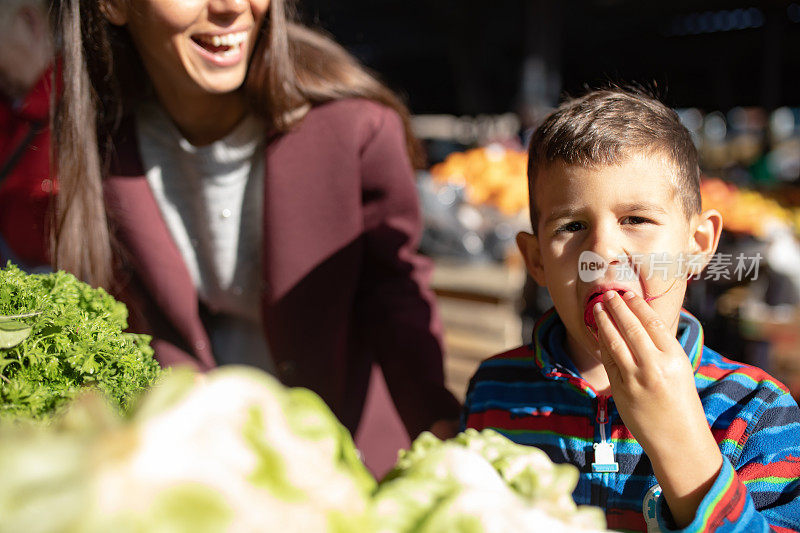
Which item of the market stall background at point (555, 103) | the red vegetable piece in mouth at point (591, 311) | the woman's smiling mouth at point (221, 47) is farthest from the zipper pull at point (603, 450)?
the woman's smiling mouth at point (221, 47)

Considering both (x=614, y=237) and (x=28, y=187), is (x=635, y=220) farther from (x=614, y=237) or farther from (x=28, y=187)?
(x=28, y=187)

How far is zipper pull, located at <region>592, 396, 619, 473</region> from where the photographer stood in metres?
0.97

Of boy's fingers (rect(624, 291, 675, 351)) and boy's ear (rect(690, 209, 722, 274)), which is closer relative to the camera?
boy's fingers (rect(624, 291, 675, 351))

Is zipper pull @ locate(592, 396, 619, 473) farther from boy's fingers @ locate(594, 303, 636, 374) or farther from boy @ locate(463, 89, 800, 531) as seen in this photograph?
boy's fingers @ locate(594, 303, 636, 374)

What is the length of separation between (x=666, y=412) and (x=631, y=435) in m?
0.26

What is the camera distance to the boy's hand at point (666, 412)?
2.42 ft

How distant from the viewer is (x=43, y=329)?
0.76 metres

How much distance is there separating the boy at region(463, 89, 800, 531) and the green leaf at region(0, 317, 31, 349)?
0.70 metres

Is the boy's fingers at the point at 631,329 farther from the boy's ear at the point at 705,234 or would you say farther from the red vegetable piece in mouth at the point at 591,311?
the boy's ear at the point at 705,234

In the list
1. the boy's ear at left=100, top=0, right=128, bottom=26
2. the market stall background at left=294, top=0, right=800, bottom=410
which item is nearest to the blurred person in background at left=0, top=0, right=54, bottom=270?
the boy's ear at left=100, top=0, right=128, bottom=26

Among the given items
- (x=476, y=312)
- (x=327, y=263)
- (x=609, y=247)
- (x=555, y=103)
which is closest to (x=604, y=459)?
(x=609, y=247)

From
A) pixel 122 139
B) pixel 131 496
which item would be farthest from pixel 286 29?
pixel 131 496

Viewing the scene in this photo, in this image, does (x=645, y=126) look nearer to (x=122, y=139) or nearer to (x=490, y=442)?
(x=490, y=442)

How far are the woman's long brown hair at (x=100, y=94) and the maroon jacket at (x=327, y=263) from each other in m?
0.05
